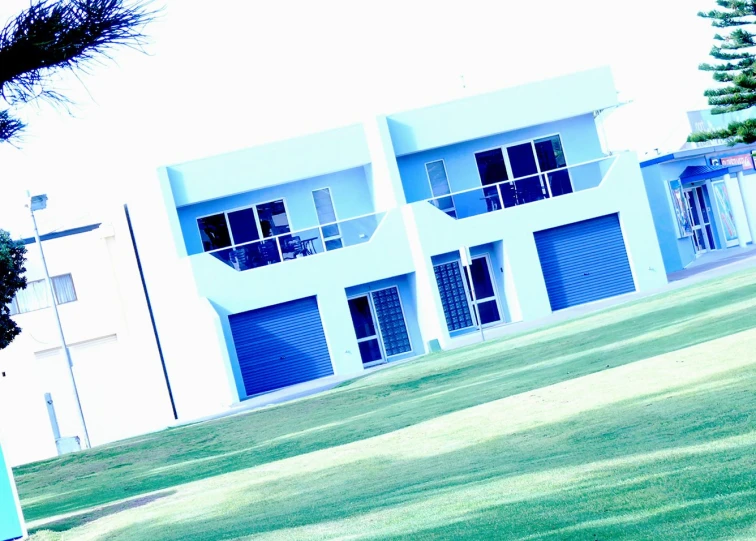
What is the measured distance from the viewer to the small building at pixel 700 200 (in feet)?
116

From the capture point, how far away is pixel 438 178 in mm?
31266

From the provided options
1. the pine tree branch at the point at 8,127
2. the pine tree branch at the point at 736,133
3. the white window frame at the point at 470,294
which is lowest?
the white window frame at the point at 470,294

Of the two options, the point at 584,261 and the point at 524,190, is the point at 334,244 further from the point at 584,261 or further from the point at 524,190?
the point at 584,261

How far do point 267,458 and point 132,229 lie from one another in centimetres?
1910

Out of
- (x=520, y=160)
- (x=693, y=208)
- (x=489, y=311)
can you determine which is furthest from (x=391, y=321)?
(x=693, y=208)

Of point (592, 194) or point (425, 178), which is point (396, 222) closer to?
point (425, 178)

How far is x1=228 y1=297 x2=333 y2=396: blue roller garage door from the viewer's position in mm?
28734

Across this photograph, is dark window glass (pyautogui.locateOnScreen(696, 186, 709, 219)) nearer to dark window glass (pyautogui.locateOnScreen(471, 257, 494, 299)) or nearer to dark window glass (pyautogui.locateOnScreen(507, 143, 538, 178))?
dark window glass (pyautogui.locateOnScreen(507, 143, 538, 178))

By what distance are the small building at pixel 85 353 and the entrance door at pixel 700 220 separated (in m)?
20.9

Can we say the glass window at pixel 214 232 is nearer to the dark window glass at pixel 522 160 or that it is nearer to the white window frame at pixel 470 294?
the white window frame at pixel 470 294

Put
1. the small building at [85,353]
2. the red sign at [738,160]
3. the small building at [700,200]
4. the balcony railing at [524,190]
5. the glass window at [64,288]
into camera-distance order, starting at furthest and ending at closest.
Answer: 1. the red sign at [738,160]
2. the small building at [700,200]
3. the glass window at [64,288]
4. the small building at [85,353]
5. the balcony railing at [524,190]

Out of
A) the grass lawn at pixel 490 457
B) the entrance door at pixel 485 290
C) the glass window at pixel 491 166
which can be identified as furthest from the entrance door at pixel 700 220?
the grass lawn at pixel 490 457

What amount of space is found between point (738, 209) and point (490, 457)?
117ft

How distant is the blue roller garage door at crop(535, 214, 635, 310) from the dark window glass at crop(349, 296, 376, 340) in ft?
16.6
